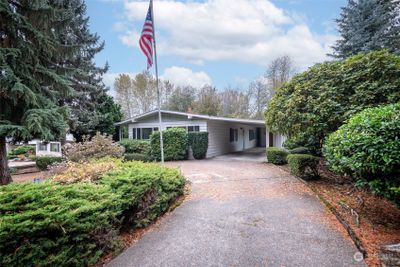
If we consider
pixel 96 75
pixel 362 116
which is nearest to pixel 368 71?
pixel 362 116

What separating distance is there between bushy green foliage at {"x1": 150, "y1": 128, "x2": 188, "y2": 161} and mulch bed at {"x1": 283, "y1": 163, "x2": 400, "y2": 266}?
8.52 metres

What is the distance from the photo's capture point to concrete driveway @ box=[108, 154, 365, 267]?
10.6 ft

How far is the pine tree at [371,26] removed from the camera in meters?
13.0

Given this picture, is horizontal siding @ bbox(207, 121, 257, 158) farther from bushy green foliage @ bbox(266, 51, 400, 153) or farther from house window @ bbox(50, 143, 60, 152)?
house window @ bbox(50, 143, 60, 152)

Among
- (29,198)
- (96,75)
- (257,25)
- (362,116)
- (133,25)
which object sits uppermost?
(257,25)

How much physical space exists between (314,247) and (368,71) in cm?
589

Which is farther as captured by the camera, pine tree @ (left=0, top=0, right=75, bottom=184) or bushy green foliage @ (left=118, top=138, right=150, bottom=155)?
bushy green foliage @ (left=118, top=138, right=150, bottom=155)

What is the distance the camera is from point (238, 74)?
117 ft

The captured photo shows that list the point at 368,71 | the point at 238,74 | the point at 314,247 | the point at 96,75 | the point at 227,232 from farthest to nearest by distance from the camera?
the point at 238,74 < the point at 96,75 < the point at 368,71 < the point at 227,232 < the point at 314,247

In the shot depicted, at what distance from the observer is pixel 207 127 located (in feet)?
50.9

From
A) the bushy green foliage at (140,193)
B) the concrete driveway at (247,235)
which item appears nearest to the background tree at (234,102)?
the concrete driveway at (247,235)

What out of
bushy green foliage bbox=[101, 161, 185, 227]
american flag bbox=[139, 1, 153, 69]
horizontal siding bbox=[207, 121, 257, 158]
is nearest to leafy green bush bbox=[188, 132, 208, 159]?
horizontal siding bbox=[207, 121, 257, 158]

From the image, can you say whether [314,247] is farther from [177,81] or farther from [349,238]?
[177,81]

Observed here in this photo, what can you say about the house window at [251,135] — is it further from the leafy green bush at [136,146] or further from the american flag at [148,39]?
the american flag at [148,39]
